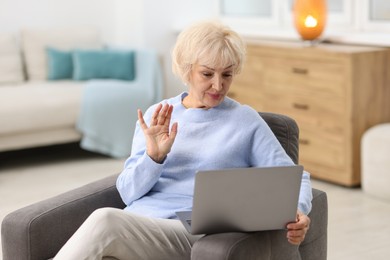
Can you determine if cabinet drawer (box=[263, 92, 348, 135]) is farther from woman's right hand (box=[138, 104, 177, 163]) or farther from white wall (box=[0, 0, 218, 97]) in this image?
woman's right hand (box=[138, 104, 177, 163])

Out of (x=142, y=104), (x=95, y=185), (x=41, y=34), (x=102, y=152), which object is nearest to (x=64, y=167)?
(x=102, y=152)

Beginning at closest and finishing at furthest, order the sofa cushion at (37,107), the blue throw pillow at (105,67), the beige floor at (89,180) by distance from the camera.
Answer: the beige floor at (89,180) < the sofa cushion at (37,107) < the blue throw pillow at (105,67)

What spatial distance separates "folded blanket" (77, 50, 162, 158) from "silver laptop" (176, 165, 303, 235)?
3.55 meters

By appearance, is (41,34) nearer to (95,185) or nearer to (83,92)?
(83,92)

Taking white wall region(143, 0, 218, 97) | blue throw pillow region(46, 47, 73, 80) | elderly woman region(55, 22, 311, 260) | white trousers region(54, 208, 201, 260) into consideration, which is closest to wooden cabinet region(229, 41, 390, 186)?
white wall region(143, 0, 218, 97)

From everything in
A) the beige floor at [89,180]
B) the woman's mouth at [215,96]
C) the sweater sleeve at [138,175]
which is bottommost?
the beige floor at [89,180]

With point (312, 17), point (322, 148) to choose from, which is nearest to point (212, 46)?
point (322, 148)

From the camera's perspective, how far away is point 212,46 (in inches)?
105

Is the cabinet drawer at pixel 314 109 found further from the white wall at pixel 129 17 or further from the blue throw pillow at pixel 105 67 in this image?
the white wall at pixel 129 17

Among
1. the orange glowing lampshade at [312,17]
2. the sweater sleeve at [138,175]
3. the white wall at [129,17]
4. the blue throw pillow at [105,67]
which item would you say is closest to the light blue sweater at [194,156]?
the sweater sleeve at [138,175]

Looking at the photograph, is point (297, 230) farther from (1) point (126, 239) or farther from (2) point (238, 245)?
(1) point (126, 239)

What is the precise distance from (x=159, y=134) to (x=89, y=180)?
Answer: 110 inches

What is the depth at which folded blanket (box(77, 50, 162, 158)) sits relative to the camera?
5.89 meters

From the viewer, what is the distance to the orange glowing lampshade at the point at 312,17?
5.25 m
